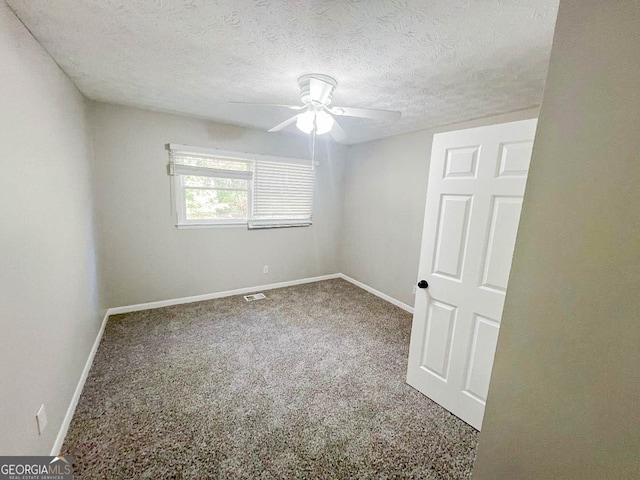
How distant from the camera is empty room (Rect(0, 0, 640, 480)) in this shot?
71cm

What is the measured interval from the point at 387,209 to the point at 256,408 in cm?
298

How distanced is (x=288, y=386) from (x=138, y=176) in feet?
9.23

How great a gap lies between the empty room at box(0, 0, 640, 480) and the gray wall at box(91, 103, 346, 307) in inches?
1.2

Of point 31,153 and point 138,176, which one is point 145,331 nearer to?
point 138,176

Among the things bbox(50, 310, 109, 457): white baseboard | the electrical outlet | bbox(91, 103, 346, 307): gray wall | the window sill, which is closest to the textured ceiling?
bbox(91, 103, 346, 307): gray wall

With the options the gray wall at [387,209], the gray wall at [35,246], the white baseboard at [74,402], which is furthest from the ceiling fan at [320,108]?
the white baseboard at [74,402]

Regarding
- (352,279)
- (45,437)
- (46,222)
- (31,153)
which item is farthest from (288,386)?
(352,279)

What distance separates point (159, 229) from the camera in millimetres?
3293

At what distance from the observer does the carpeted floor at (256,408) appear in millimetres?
1516

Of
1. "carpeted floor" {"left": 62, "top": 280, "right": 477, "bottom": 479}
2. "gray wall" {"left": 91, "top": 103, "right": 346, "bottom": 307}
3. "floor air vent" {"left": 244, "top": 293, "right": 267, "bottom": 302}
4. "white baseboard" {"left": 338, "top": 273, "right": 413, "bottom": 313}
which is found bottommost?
"carpeted floor" {"left": 62, "top": 280, "right": 477, "bottom": 479}

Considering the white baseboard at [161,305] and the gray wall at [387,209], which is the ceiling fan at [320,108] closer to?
the gray wall at [387,209]

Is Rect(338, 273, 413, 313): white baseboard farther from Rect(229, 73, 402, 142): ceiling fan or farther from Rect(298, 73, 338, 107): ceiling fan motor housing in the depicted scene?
Rect(298, 73, 338, 107): ceiling fan motor housing

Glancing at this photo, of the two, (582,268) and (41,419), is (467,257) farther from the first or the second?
(41,419)

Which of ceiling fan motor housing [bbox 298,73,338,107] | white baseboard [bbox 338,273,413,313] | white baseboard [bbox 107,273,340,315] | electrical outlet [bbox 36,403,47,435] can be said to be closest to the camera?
electrical outlet [bbox 36,403,47,435]
